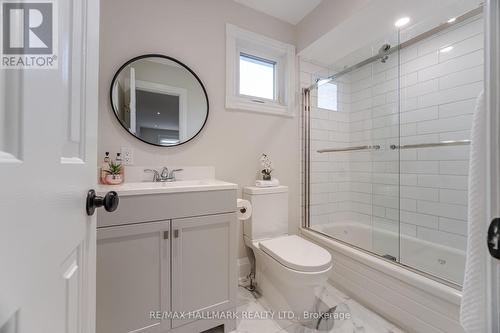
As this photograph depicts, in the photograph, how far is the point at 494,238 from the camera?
1.11 feet

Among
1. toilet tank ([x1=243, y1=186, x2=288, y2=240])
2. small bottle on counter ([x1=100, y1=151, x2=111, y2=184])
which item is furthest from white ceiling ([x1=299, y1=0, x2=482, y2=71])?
small bottle on counter ([x1=100, y1=151, x2=111, y2=184])

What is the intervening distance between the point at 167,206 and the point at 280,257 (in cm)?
78

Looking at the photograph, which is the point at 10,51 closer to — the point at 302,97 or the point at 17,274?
the point at 17,274

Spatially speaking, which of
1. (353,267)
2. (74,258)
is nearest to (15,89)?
(74,258)

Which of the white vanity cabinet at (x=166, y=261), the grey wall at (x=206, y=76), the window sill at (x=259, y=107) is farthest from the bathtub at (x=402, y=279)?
the window sill at (x=259, y=107)

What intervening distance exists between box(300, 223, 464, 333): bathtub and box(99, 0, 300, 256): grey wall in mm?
612

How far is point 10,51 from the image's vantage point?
284 millimetres

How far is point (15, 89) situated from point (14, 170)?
0.12 meters

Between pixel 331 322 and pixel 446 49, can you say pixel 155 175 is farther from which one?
pixel 446 49

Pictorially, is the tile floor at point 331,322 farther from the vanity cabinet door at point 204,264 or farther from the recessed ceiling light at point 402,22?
the recessed ceiling light at point 402,22

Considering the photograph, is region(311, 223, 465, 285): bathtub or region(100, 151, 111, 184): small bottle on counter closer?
region(100, 151, 111, 184): small bottle on counter

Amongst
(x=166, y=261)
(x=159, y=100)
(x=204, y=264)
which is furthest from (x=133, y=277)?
(x=159, y=100)

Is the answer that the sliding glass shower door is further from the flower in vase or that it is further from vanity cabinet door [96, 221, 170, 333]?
vanity cabinet door [96, 221, 170, 333]

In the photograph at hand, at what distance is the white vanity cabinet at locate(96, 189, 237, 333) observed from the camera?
1.03 meters
